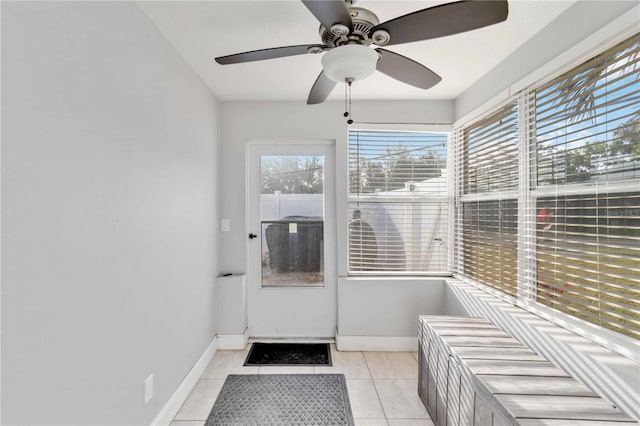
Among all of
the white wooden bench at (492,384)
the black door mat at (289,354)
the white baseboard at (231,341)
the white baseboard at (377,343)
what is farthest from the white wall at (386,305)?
the white baseboard at (231,341)

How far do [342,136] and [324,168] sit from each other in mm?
362

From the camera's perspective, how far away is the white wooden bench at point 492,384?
117 cm

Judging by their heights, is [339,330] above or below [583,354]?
below

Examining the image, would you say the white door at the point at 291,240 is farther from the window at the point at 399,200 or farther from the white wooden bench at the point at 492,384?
the white wooden bench at the point at 492,384

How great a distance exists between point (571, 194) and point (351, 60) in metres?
1.36

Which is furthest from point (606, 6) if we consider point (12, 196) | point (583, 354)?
point (12, 196)

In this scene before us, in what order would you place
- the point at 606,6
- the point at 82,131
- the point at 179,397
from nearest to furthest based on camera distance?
the point at 82,131, the point at 606,6, the point at 179,397

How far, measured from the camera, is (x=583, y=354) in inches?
56.9

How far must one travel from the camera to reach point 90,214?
1272 mm

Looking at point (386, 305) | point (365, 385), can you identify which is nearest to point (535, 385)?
point (365, 385)

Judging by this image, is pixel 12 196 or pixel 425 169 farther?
pixel 425 169

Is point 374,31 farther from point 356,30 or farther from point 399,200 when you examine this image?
point 399,200

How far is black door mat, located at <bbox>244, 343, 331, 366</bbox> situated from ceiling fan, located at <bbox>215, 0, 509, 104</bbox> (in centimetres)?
230

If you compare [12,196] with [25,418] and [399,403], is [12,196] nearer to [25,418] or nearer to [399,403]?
[25,418]
